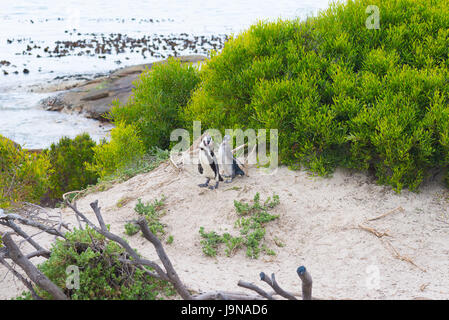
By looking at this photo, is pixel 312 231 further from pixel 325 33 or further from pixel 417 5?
pixel 417 5

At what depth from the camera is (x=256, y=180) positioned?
25.3 feet

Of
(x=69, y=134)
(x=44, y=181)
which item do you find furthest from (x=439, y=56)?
(x=69, y=134)

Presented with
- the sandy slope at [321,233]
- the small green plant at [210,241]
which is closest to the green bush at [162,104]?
the sandy slope at [321,233]

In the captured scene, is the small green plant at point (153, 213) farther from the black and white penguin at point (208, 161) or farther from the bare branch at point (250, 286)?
the bare branch at point (250, 286)

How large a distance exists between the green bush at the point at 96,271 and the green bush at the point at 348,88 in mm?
4097

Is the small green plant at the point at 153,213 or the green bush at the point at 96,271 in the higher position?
the green bush at the point at 96,271

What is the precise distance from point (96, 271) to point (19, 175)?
5913 millimetres

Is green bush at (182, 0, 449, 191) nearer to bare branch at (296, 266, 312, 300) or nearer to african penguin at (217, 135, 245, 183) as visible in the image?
african penguin at (217, 135, 245, 183)

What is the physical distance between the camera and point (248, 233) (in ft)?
20.9

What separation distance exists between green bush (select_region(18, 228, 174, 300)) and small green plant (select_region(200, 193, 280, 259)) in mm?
1511

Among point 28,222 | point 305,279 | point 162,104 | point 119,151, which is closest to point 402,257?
point 305,279

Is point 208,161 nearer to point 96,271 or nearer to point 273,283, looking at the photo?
point 96,271

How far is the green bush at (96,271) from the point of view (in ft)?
13.9
